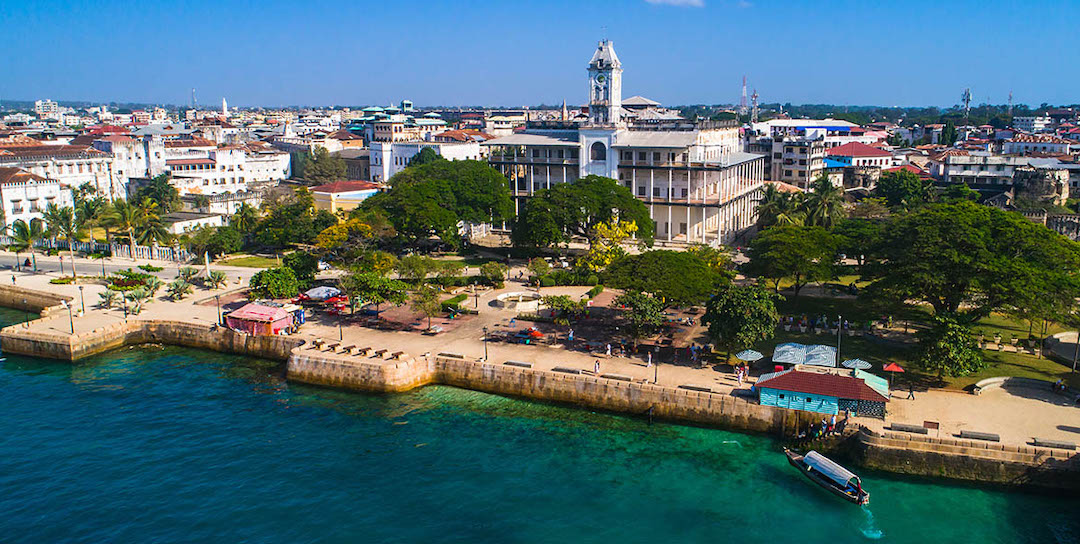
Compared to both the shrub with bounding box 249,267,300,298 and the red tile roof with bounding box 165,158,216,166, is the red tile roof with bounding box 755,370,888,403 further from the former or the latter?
the red tile roof with bounding box 165,158,216,166

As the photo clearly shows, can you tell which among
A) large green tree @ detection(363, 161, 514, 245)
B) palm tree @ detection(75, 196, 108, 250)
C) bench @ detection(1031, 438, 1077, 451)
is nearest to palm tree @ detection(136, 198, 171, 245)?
palm tree @ detection(75, 196, 108, 250)

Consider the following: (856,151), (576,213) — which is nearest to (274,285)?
(576,213)

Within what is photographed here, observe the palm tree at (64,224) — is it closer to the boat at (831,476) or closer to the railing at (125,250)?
the railing at (125,250)

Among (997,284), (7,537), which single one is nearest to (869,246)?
(997,284)

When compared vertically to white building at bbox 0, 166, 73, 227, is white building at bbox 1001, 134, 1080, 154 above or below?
above

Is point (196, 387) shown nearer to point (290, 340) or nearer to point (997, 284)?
point (290, 340)
